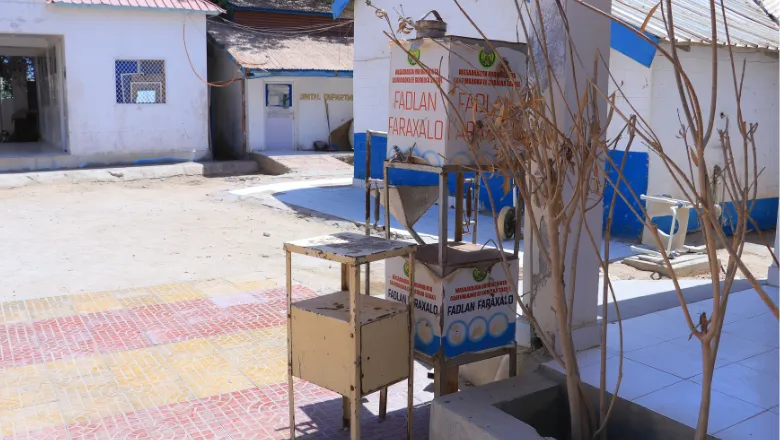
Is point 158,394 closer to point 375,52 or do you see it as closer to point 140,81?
point 375,52

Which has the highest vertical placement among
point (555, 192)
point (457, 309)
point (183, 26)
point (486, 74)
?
point (183, 26)

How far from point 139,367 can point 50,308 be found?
188cm

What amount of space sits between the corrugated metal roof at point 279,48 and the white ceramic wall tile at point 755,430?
15384 mm

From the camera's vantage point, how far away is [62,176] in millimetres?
15258

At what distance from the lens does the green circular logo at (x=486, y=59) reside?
3740mm

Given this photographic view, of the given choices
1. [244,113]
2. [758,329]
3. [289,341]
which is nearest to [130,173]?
[244,113]

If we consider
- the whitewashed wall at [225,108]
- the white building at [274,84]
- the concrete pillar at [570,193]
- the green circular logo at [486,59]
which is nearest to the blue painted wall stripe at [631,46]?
the concrete pillar at [570,193]

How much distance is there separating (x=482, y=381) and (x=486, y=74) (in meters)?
1.91

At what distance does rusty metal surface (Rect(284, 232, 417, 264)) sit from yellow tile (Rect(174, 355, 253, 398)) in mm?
1409

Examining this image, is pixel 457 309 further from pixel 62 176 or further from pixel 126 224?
pixel 62 176

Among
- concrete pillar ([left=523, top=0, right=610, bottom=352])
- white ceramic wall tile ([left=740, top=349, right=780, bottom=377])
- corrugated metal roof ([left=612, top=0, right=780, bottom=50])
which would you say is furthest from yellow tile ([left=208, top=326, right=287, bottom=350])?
corrugated metal roof ([left=612, top=0, right=780, bottom=50])

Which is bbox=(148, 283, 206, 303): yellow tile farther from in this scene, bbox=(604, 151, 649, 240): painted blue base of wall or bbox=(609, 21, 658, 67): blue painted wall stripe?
bbox=(609, 21, 658, 67): blue painted wall stripe

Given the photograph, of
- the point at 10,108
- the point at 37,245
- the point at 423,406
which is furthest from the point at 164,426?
the point at 10,108

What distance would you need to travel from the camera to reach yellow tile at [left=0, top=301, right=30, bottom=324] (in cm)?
586
